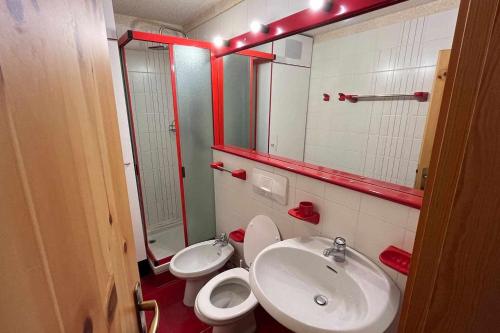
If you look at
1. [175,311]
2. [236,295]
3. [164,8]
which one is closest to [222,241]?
[236,295]

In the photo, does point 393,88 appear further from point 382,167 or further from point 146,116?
point 146,116

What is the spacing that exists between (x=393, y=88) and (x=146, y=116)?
2.25 meters

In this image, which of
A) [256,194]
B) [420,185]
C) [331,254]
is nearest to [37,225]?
[331,254]

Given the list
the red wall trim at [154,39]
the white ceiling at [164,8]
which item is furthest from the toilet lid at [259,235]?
the white ceiling at [164,8]

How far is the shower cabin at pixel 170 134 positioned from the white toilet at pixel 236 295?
656mm

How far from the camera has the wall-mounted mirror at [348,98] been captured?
1.41 metres

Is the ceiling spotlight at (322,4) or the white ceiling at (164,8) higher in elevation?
the white ceiling at (164,8)

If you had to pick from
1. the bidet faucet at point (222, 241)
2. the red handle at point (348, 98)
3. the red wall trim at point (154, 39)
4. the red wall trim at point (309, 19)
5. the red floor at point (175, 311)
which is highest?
the red wall trim at point (154, 39)

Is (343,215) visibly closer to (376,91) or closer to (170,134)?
(376,91)

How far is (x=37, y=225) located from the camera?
0.22 metres

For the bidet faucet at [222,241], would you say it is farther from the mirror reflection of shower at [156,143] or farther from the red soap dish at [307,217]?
the red soap dish at [307,217]

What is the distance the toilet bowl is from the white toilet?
15cm

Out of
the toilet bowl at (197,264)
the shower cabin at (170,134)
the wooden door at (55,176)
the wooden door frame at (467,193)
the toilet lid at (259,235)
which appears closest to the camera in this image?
the wooden door at (55,176)

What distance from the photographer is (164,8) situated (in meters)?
2.10
